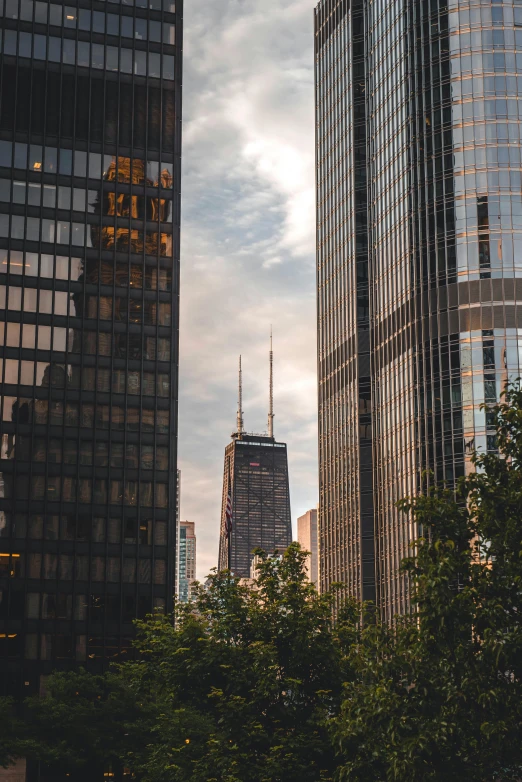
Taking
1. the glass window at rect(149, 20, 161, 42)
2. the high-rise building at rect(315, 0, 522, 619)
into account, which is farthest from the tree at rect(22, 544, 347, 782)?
the glass window at rect(149, 20, 161, 42)

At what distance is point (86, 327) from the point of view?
103 m

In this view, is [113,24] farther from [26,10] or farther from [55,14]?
[26,10]

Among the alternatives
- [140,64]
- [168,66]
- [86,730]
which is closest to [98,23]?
[140,64]

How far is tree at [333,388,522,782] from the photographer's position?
27.6 m

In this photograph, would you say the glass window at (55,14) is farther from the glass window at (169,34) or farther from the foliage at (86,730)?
the foliage at (86,730)

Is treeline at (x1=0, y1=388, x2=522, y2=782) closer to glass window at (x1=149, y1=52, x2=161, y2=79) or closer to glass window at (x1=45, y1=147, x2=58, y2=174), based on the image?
glass window at (x1=45, y1=147, x2=58, y2=174)

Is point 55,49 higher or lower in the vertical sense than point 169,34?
lower

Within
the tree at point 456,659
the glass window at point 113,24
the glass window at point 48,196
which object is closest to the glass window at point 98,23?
the glass window at point 113,24

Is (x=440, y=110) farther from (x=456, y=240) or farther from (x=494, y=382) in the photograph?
(x=494, y=382)

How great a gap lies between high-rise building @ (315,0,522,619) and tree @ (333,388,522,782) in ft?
255

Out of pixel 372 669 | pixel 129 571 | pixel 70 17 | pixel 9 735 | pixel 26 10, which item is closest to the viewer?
pixel 372 669

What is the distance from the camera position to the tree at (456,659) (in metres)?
27.6

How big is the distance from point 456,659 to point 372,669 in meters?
2.46

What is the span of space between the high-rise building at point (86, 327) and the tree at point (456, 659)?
6977cm
